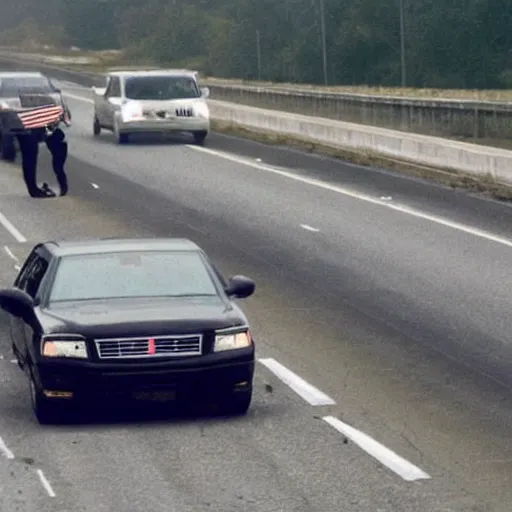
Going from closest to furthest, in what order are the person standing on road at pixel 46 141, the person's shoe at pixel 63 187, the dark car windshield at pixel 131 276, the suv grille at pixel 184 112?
the dark car windshield at pixel 131 276 < the person standing on road at pixel 46 141 < the person's shoe at pixel 63 187 < the suv grille at pixel 184 112

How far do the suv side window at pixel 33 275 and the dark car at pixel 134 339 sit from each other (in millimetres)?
469

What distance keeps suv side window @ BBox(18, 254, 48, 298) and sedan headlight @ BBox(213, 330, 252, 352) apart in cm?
195

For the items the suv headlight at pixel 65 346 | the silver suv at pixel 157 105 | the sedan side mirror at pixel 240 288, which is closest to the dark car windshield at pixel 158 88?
the silver suv at pixel 157 105

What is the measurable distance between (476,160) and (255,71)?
115 metres

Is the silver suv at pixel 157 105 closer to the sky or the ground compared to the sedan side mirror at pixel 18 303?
closer to the ground

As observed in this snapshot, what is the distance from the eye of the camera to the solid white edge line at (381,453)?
10.2 metres

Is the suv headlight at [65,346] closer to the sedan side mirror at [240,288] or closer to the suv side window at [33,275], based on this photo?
the suv side window at [33,275]

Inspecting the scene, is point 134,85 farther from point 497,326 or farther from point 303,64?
point 303,64

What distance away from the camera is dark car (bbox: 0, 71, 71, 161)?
37250mm

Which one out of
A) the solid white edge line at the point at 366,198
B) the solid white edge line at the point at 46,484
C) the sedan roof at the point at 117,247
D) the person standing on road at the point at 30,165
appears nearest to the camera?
the solid white edge line at the point at 46,484

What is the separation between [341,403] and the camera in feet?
41.8

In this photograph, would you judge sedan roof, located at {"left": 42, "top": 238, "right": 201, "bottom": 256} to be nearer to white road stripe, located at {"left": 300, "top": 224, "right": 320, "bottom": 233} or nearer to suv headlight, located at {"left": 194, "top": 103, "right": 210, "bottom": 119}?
white road stripe, located at {"left": 300, "top": 224, "right": 320, "bottom": 233}

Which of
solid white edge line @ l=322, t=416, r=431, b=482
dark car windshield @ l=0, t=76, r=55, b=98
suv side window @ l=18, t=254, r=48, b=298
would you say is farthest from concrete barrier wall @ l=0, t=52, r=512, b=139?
solid white edge line @ l=322, t=416, r=431, b=482

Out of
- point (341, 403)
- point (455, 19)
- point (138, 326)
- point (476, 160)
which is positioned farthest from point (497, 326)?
point (455, 19)
